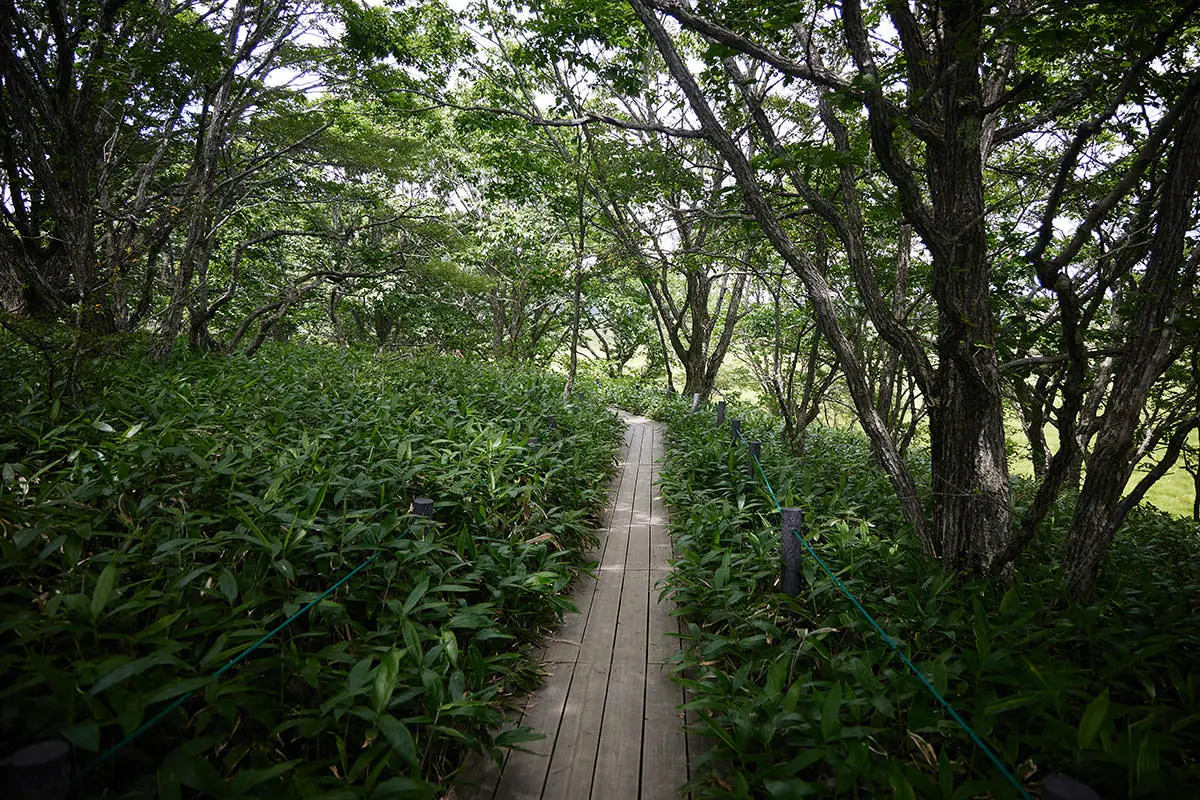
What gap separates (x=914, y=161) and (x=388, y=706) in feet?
26.5

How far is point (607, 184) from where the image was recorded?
8742 mm

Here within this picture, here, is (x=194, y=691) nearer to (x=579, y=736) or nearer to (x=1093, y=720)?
(x=579, y=736)

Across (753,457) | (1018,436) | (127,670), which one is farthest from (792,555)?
(1018,436)

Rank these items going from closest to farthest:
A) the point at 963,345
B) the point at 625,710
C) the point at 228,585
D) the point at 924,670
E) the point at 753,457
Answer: the point at 228,585 → the point at 924,670 → the point at 625,710 → the point at 963,345 → the point at 753,457

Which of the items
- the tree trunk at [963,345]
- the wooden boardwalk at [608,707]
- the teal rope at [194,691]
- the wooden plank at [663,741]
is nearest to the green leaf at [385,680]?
the teal rope at [194,691]

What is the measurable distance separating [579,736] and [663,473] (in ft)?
14.2

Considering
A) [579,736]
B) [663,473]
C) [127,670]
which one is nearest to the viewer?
[127,670]

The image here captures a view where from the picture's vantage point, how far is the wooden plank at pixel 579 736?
2387 millimetres

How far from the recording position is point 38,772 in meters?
1.22

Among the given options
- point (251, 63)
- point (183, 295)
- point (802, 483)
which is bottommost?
point (802, 483)

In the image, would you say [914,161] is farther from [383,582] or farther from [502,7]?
[383,582]

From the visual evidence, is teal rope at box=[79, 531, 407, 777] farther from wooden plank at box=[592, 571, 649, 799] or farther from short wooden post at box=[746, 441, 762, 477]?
short wooden post at box=[746, 441, 762, 477]

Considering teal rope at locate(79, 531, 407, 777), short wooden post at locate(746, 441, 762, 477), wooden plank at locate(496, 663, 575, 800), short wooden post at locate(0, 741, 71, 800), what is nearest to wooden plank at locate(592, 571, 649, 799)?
wooden plank at locate(496, 663, 575, 800)

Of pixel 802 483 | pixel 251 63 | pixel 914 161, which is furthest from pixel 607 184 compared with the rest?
pixel 802 483
